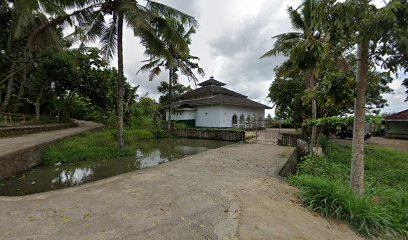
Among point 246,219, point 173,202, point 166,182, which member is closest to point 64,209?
point 173,202

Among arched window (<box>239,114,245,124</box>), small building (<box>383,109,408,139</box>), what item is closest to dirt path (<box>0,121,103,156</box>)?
arched window (<box>239,114,245,124</box>)

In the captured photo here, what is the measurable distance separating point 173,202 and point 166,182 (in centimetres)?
140

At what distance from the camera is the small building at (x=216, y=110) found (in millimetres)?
23594

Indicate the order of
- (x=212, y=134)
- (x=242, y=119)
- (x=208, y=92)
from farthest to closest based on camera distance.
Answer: (x=208, y=92) → (x=242, y=119) → (x=212, y=134)

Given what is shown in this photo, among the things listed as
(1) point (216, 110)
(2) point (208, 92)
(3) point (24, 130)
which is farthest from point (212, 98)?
(3) point (24, 130)

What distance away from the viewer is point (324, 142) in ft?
42.9

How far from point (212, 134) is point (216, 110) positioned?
5.00 m

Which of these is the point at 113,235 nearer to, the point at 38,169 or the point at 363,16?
the point at 363,16

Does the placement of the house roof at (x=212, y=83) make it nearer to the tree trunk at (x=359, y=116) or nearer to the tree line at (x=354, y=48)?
the tree line at (x=354, y=48)

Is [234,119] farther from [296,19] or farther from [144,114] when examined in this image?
[296,19]

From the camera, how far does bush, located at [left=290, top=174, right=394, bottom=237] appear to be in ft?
11.9

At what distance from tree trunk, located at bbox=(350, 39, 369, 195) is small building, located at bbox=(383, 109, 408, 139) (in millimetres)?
25700

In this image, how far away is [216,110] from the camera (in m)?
23.6

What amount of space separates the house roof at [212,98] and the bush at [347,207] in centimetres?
1834
